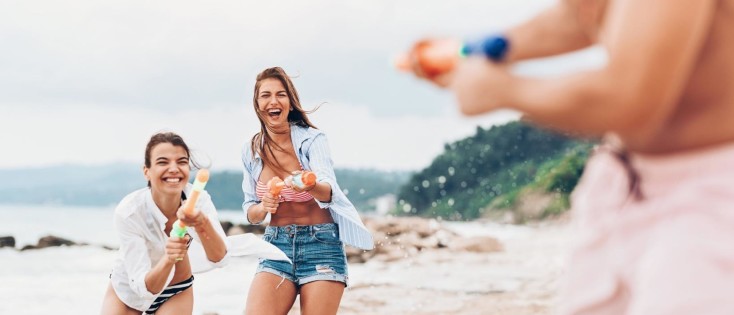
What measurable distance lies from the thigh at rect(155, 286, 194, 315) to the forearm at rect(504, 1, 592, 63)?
2.53 meters

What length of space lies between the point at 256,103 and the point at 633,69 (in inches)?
119

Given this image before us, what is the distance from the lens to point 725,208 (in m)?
1.16

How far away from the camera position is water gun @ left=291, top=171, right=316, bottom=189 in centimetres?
357

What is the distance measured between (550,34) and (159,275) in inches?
89.7

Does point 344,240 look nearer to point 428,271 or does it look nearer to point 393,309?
point 393,309

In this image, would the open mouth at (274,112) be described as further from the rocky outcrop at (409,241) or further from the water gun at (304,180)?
the rocky outcrop at (409,241)

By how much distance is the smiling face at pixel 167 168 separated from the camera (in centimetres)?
367

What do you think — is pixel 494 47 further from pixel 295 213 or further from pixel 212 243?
pixel 295 213

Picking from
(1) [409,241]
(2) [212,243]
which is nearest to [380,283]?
(1) [409,241]

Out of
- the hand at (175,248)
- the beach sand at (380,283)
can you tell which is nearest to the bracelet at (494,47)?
the hand at (175,248)

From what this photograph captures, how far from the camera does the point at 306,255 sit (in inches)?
145

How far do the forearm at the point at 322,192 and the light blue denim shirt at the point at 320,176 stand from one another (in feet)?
0.08

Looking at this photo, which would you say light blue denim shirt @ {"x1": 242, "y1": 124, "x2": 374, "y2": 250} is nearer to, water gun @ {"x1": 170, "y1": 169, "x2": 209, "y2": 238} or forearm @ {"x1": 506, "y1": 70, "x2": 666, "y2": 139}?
water gun @ {"x1": 170, "y1": 169, "x2": 209, "y2": 238}

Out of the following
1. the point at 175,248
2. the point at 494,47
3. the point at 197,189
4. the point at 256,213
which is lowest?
the point at 494,47
